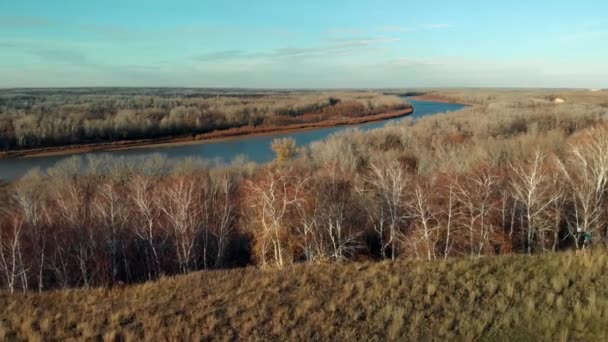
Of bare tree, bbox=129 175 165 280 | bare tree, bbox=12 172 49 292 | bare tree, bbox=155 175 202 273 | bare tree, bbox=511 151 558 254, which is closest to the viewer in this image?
A: bare tree, bbox=12 172 49 292

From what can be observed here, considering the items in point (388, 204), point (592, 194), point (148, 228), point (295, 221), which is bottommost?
point (148, 228)

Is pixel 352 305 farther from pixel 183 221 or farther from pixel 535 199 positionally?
pixel 535 199

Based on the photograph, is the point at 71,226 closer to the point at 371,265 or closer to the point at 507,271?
the point at 371,265

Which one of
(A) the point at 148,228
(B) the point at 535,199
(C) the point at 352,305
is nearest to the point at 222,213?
(A) the point at 148,228

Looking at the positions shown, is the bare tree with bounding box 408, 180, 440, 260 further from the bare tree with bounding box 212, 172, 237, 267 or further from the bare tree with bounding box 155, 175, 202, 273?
the bare tree with bounding box 155, 175, 202, 273

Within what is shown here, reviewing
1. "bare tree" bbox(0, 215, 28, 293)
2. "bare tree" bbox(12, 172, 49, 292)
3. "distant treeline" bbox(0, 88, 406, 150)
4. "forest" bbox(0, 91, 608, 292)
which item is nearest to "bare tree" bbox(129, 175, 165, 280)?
"forest" bbox(0, 91, 608, 292)

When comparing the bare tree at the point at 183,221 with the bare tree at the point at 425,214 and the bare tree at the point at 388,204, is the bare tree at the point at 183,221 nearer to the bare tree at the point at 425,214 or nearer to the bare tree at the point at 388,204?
the bare tree at the point at 388,204

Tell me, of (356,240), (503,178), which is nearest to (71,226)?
(356,240)
